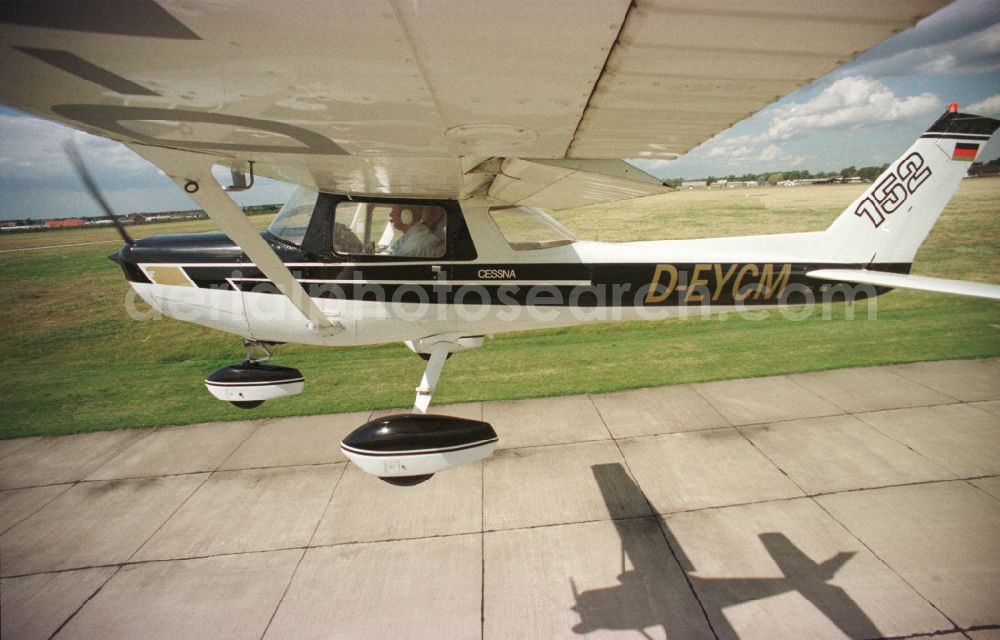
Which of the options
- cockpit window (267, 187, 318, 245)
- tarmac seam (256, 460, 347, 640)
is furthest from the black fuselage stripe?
tarmac seam (256, 460, 347, 640)

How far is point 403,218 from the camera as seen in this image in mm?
3582

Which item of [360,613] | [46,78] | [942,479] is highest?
[46,78]

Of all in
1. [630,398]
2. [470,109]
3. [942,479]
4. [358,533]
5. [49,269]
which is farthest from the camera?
[49,269]

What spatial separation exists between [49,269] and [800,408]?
86.8ft

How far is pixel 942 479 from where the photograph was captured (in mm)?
3926

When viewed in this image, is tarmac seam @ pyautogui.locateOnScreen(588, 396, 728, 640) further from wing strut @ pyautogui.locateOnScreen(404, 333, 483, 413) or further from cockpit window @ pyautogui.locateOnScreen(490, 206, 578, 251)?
cockpit window @ pyautogui.locateOnScreen(490, 206, 578, 251)

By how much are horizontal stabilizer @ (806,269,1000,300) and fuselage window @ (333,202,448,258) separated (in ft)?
13.4

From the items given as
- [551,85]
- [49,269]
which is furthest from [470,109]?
[49,269]

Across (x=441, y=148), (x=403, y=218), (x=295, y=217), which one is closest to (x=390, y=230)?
(x=403, y=218)

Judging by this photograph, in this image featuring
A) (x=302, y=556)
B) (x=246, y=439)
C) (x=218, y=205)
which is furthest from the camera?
(x=246, y=439)

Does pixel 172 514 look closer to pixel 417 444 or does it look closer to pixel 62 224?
pixel 417 444

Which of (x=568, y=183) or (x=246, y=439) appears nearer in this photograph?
(x=568, y=183)

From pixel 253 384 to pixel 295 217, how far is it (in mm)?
1691

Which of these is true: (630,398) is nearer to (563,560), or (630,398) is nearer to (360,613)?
(563,560)
